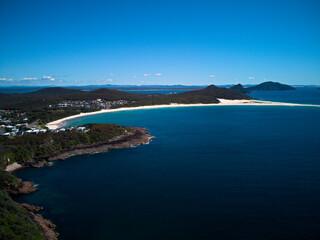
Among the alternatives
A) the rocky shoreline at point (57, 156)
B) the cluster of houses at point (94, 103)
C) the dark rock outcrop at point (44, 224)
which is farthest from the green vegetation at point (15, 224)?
the cluster of houses at point (94, 103)

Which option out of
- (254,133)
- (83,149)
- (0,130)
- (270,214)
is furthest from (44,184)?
(254,133)

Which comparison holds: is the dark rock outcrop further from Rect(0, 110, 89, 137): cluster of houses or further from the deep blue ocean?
Rect(0, 110, 89, 137): cluster of houses

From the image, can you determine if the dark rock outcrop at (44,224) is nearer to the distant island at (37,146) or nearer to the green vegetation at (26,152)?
the distant island at (37,146)

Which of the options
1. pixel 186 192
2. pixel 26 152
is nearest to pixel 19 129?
pixel 26 152

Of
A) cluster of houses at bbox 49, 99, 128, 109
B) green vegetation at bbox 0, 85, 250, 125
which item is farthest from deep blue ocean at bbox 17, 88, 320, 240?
cluster of houses at bbox 49, 99, 128, 109

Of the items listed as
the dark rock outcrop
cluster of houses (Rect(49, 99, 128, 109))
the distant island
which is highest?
cluster of houses (Rect(49, 99, 128, 109))

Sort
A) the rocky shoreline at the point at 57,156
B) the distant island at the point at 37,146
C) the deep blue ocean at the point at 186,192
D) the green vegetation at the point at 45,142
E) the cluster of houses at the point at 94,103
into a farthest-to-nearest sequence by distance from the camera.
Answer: the cluster of houses at the point at 94,103, the green vegetation at the point at 45,142, the rocky shoreline at the point at 57,156, the deep blue ocean at the point at 186,192, the distant island at the point at 37,146

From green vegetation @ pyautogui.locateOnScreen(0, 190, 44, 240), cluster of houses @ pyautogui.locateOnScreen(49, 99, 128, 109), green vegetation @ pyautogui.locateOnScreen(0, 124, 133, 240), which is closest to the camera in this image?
green vegetation @ pyautogui.locateOnScreen(0, 190, 44, 240)
